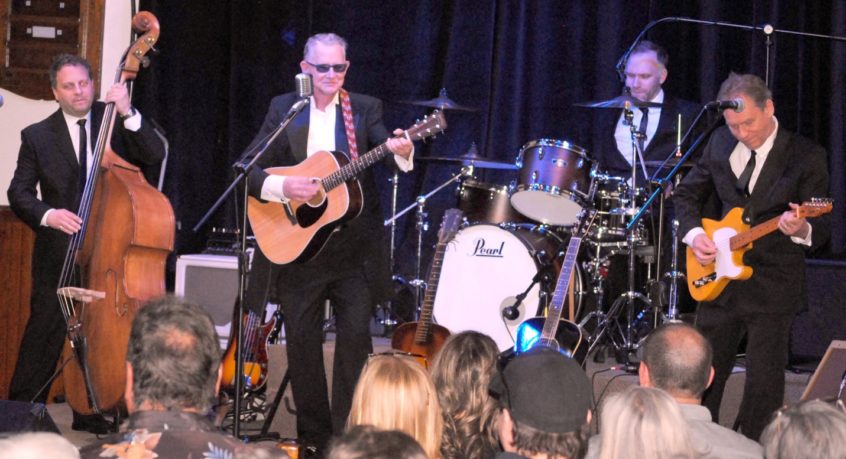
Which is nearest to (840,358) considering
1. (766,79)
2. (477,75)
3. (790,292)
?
(790,292)

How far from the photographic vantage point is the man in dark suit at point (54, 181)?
6.20m

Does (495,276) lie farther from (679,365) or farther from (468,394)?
(679,365)

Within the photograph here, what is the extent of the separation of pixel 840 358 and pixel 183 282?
504 centimetres

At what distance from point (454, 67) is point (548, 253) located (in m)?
2.28

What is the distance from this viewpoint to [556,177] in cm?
721

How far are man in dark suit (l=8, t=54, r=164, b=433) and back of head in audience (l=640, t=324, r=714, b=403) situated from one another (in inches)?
142

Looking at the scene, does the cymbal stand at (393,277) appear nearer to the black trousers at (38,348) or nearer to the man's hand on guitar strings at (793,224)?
the black trousers at (38,348)

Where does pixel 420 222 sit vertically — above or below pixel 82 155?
below

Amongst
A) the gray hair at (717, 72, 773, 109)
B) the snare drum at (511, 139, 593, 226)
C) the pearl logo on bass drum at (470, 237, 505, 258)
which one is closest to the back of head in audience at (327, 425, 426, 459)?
the gray hair at (717, 72, 773, 109)

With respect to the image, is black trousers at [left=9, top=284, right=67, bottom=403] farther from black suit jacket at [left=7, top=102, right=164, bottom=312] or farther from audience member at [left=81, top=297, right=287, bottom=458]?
audience member at [left=81, top=297, right=287, bottom=458]

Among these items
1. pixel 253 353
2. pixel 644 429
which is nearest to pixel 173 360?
pixel 644 429

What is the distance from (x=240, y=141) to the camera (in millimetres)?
9102

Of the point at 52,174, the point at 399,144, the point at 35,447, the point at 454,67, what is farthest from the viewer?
the point at 454,67

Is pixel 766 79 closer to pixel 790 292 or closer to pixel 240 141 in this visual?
pixel 790 292
